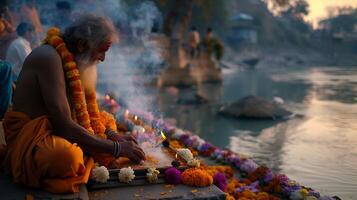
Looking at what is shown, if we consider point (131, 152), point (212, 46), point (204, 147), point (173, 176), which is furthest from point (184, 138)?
point (212, 46)

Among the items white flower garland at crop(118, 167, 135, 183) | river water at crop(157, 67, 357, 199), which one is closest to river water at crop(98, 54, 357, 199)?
river water at crop(157, 67, 357, 199)

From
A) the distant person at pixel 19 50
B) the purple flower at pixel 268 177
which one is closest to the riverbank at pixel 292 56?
the distant person at pixel 19 50

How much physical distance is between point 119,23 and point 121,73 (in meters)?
3.57

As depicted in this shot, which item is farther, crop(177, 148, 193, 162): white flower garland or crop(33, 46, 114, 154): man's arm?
crop(177, 148, 193, 162): white flower garland

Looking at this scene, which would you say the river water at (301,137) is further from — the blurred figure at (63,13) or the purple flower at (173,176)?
the blurred figure at (63,13)

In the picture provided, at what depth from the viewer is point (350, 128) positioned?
9.33 m

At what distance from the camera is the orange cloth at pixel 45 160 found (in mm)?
2998

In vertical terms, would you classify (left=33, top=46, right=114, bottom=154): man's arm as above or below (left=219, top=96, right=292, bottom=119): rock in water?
above

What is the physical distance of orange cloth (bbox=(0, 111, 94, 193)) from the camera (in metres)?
3.00

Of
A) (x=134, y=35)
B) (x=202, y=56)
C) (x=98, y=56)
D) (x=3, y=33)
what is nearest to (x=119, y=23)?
(x=134, y=35)

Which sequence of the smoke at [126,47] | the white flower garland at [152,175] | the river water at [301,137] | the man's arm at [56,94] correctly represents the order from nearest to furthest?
the man's arm at [56,94] → the white flower garland at [152,175] → the river water at [301,137] → the smoke at [126,47]

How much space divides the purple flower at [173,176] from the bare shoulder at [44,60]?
118 centimetres

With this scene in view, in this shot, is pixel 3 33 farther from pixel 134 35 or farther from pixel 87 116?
pixel 134 35

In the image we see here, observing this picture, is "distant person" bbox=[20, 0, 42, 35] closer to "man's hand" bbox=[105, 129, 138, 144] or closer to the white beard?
the white beard
